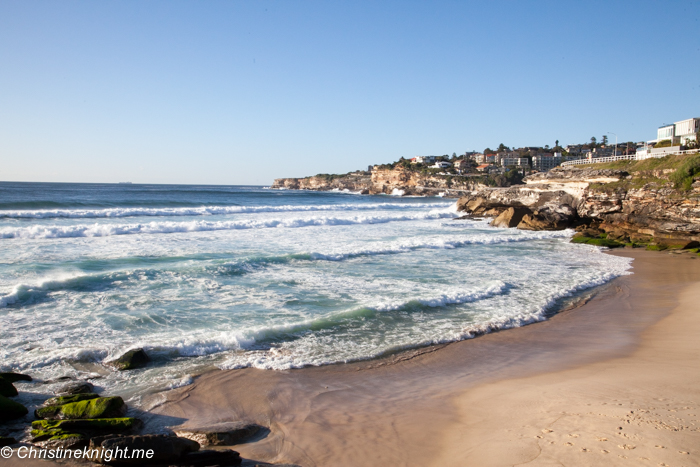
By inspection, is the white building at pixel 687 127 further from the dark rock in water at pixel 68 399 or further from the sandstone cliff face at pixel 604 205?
the dark rock in water at pixel 68 399

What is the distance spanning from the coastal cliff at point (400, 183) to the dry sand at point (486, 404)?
3299 inches

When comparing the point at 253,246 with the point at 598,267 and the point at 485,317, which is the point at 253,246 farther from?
the point at 598,267

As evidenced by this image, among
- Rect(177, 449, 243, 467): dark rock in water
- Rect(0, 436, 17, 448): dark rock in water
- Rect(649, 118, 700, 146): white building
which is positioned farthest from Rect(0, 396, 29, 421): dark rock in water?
Rect(649, 118, 700, 146): white building

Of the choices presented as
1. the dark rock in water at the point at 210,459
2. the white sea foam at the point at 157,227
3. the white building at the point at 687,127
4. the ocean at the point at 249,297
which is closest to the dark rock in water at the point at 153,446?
the dark rock in water at the point at 210,459

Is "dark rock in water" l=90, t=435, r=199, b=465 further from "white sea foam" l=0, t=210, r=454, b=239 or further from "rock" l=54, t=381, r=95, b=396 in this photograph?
"white sea foam" l=0, t=210, r=454, b=239

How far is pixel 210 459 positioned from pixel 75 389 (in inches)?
111

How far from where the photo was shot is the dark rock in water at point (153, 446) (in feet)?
12.5

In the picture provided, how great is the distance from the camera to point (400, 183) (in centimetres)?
11025

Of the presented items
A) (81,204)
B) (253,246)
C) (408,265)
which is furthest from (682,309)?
(81,204)

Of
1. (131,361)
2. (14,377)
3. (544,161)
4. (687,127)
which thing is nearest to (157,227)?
(131,361)

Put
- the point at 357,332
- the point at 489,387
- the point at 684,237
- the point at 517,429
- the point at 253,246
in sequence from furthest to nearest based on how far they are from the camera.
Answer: the point at 684,237 < the point at 253,246 < the point at 357,332 < the point at 489,387 < the point at 517,429

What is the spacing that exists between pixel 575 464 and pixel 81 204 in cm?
4303

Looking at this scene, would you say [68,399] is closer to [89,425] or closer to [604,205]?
[89,425]

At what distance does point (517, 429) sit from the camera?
4.71m
